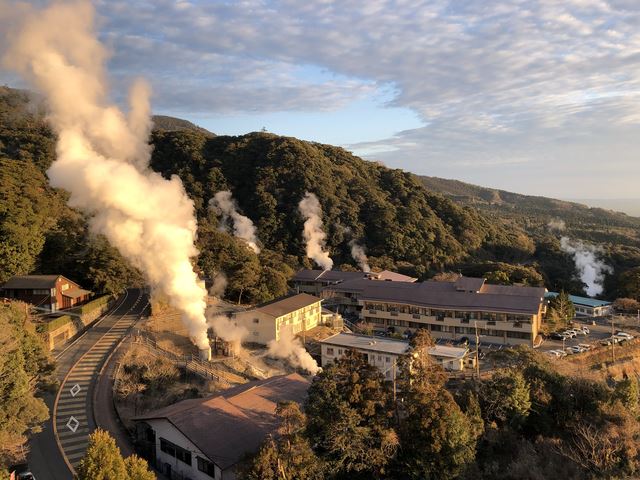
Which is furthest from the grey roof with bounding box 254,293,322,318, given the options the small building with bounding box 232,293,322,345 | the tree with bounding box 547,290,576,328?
the tree with bounding box 547,290,576,328

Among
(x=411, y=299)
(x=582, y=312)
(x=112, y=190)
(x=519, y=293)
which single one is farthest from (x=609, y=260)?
(x=112, y=190)

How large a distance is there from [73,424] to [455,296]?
24897mm

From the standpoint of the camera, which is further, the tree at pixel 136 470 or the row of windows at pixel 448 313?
the row of windows at pixel 448 313

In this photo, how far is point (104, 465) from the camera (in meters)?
11.2

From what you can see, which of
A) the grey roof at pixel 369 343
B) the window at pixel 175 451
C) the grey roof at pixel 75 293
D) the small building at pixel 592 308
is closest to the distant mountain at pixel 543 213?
the small building at pixel 592 308

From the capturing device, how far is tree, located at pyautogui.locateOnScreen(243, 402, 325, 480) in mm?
12477

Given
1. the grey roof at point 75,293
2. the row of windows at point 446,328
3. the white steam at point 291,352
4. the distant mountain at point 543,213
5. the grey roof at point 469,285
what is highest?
the distant mountain at point 543,213

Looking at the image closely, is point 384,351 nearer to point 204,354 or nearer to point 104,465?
point 204,354

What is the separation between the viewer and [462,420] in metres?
15.4

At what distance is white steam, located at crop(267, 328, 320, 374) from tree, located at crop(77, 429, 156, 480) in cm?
1551

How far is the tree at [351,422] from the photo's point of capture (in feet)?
47.2

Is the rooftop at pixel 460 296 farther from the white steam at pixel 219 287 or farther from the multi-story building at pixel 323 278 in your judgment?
the white steam at pixel 219 287

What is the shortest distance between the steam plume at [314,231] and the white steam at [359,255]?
3.25m

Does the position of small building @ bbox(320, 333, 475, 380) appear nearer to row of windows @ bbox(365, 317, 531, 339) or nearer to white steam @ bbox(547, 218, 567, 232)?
row of windows @ bbox(365, 317, 531, 339)
